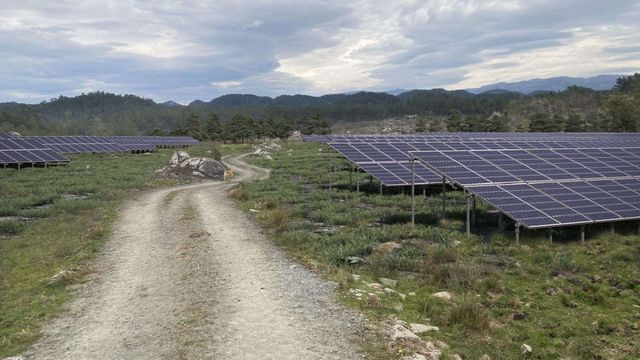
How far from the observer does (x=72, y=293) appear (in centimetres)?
1498

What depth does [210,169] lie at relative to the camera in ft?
160

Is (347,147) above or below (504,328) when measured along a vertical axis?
above

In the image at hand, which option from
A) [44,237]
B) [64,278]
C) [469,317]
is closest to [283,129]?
[44,237]

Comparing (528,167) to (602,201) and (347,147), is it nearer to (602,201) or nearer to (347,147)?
(602,201)

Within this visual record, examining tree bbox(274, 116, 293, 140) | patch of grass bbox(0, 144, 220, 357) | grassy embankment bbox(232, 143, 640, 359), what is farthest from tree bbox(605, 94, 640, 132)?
patch of grass bbox(0, 144, 220, 357)

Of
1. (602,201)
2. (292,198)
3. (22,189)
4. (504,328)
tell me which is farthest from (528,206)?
(22,189)

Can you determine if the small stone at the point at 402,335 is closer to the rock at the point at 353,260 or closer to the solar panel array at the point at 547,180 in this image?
the rock at the point at 353,260

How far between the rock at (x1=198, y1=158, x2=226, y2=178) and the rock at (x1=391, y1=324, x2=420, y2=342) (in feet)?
129

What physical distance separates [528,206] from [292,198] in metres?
17.0

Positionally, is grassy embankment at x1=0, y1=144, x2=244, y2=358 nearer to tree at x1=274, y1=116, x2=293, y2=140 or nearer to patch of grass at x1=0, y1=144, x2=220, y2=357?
patch of grass at x1=0, y1=144, x2=220, y2=357

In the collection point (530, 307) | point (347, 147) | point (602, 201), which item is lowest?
point (530, 307)

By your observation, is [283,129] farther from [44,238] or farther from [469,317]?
[469,317]

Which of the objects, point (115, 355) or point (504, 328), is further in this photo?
point (504, 328)

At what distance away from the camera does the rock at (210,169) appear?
159 ft
